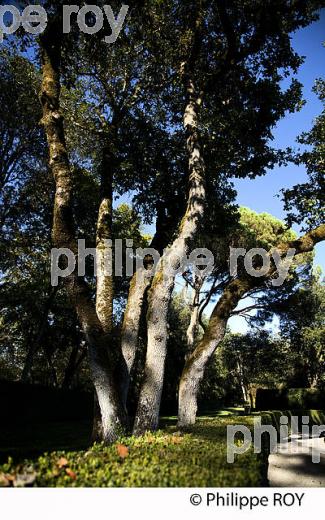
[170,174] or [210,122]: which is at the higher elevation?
[210,122]

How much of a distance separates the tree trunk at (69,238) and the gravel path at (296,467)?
11.0 feet

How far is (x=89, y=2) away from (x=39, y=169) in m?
13.5

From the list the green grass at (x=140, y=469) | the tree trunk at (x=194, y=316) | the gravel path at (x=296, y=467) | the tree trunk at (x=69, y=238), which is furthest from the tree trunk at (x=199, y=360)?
the tree trunk at (x=194, y=316)

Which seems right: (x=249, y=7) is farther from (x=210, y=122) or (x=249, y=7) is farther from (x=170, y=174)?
(x=170, y=174)

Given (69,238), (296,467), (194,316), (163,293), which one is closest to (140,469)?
(163,293)

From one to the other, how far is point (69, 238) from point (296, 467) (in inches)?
292

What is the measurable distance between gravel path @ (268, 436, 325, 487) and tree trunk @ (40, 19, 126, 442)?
3.34m

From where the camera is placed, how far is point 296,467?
863 centimetres

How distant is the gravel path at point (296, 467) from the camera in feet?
23.9

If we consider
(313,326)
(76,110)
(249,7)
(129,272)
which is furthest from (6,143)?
(313,326)

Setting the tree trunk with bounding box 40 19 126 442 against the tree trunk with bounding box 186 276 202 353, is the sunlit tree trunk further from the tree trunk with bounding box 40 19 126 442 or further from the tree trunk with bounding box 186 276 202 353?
the tree trunk with bounding box 186 276 202 353

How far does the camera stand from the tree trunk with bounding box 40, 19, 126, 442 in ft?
23.5

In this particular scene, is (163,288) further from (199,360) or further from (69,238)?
(69,238)

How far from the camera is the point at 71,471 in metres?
3.70
